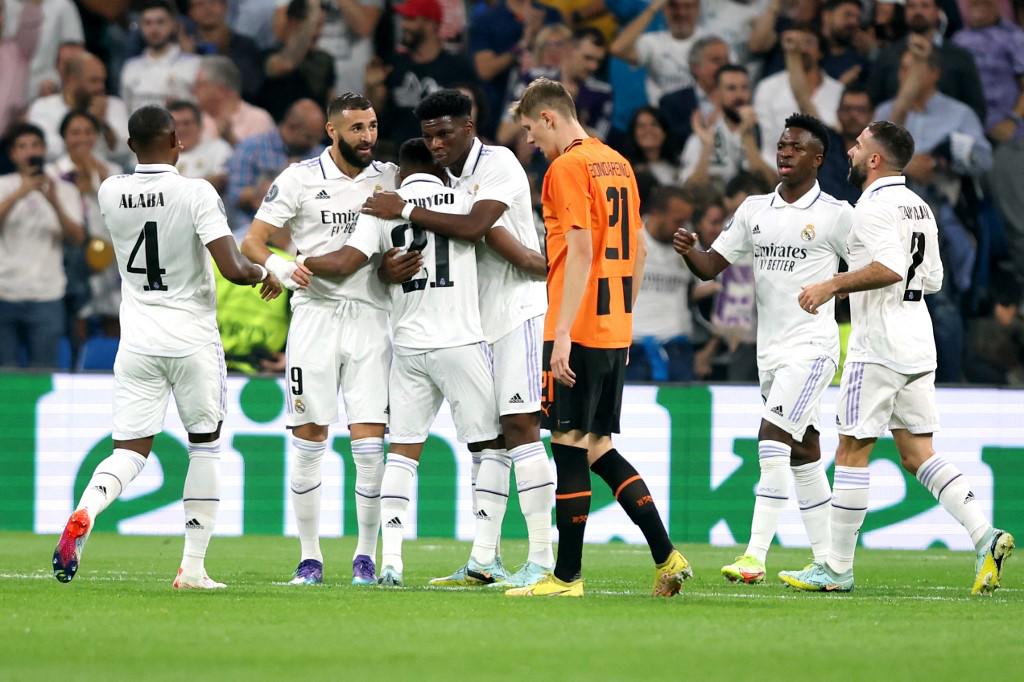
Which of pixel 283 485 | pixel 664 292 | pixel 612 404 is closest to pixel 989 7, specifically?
pixel 664 292

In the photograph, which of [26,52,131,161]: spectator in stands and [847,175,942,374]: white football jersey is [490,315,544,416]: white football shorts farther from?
[26,52,131,161]: spectator in stands

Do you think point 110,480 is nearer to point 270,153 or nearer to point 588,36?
point 270,153

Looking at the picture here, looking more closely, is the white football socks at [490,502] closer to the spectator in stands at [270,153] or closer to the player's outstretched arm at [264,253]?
the player's outstretched arm at [264,253]

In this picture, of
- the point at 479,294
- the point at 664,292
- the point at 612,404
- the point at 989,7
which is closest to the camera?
the point at 612,404

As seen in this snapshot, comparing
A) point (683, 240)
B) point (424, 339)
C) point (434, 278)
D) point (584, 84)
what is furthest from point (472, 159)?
point (584, 84)

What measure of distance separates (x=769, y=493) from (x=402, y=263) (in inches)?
103

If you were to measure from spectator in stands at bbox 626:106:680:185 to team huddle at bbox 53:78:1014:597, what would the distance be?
552 centimetres

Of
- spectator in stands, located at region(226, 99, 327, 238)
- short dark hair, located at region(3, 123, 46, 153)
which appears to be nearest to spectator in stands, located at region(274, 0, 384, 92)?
spectator in stands, located at region(226, 99, 327, 238)

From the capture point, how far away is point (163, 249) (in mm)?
8008

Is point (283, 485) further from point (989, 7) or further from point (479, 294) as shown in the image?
point (989, 7)

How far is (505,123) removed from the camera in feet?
48.8

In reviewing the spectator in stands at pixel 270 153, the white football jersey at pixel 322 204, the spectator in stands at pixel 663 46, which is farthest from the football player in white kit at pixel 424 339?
the spectator in stands at pixel 663 46

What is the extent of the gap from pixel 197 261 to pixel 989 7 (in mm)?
10032

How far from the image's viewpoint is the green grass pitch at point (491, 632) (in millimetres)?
5406
